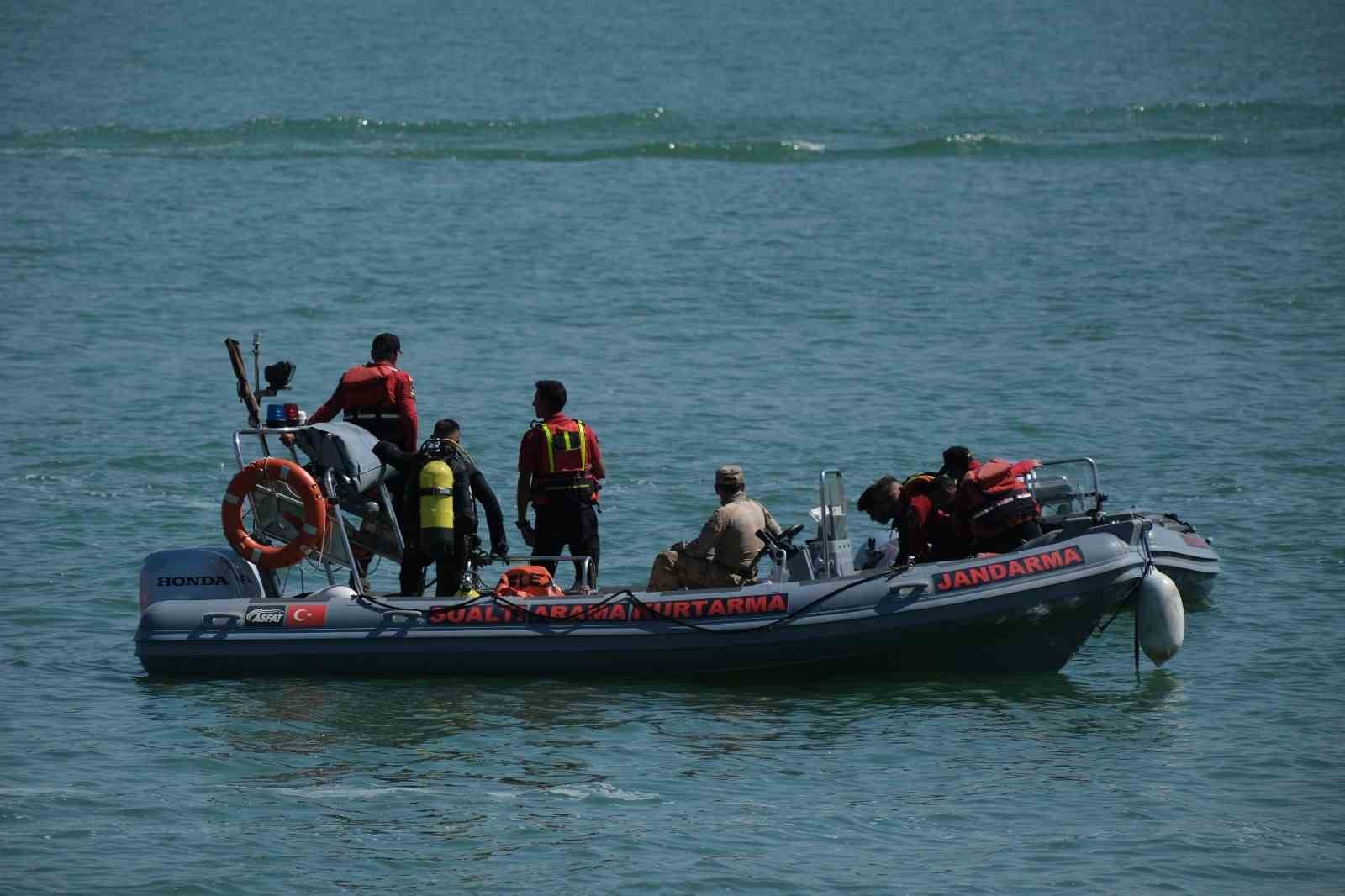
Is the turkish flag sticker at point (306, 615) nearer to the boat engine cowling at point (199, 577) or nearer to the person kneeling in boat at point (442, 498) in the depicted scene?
the boat engine cowling at point (199, 577)

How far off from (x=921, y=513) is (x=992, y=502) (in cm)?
46

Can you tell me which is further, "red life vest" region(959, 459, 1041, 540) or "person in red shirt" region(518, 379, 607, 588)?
"person in red shirt" region(518, 379, 607, 588)

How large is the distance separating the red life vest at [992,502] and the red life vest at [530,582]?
251cm

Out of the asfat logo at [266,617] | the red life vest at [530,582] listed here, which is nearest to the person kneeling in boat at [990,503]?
the red life vest at [530,582]

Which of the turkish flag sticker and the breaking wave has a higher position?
the breaking wave

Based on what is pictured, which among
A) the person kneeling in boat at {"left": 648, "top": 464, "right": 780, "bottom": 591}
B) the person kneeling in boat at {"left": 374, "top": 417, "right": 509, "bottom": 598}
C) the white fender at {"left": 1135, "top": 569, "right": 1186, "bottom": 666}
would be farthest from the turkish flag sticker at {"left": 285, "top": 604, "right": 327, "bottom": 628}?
the white fender at {"left": 1135, "top": 569, "right": 1186, "bottom": 666}

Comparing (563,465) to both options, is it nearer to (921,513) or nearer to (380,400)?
(380,400)

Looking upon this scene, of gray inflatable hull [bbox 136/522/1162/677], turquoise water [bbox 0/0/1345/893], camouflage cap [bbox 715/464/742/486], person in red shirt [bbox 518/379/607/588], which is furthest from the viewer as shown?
person in red shirt [bbox 518/379/607/588]

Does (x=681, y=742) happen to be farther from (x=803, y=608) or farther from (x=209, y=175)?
(x=209, y=175)

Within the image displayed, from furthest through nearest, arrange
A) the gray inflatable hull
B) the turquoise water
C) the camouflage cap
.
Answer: the camouflage cap < the gray inflatable hull < the turquoise water

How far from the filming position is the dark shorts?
38.3 ft

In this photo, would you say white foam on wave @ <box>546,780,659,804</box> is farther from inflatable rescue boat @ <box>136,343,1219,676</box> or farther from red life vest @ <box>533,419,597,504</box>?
red life vest @ <box>533,419,597,504</box>

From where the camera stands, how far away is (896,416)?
66.9 feet

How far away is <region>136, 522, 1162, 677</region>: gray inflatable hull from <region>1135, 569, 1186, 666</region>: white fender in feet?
0.42
